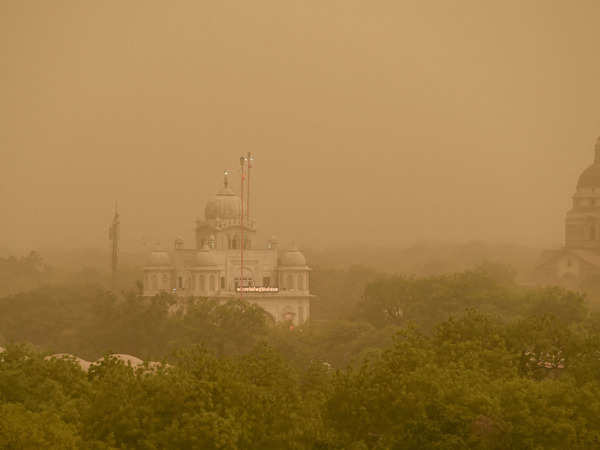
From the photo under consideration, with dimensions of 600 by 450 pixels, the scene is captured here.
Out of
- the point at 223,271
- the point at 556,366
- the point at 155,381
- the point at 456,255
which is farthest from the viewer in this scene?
the point at 456,255

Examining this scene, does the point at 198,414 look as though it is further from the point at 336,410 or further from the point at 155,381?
the point at 336,410

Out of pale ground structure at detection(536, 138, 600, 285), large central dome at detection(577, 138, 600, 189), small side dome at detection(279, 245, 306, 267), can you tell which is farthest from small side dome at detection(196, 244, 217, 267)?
large central dome at detection(577, 138, 600, 189)

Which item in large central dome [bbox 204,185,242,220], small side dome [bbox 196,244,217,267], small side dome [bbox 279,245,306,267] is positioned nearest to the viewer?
small side dome [bbox 196,244,217,267]

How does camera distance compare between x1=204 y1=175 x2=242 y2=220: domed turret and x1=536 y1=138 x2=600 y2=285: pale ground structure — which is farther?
x1=536 y1=138 x2=600 y2=285: pale ground structure

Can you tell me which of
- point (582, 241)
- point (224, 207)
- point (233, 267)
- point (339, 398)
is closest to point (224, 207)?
point (224, 207)

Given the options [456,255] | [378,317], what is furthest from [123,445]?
[456,255]

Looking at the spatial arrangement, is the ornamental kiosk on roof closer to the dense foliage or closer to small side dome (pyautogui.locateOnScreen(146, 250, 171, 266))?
small side dome (pyautogui.locateOnScreen(146, 250, 171, 266))

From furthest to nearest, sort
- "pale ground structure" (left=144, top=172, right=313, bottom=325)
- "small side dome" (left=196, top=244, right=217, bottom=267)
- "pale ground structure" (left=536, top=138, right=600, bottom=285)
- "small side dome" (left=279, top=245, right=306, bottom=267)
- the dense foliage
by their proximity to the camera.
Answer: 1. "pale ground structure" (left=536, top=138, right=600, bottom=285)
2. "small side dome" (left=279, top=245, right=306, bottom=267)
3. "pale ground structure" (left=144, top=172, right=313, bottom=325)
4. "small side dome" (left=196, top=244, right=217, bottom=267)
5. the dense foliage
